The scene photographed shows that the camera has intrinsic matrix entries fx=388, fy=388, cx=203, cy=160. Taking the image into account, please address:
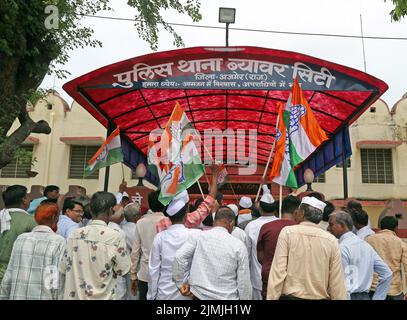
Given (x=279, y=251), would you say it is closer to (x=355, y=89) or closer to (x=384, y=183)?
(x=355, y=89)

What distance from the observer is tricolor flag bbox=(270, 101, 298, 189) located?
5699 mm

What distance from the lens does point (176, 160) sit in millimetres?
5496

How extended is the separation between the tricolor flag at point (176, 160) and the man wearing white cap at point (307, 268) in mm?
1678

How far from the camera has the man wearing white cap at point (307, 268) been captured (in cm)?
316

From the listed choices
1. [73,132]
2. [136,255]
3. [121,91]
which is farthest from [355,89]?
[73,132]

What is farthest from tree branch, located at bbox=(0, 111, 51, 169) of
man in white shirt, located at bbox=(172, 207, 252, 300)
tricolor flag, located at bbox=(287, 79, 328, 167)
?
tricolor flag, located at bbox=(287, 79, 328, 167)

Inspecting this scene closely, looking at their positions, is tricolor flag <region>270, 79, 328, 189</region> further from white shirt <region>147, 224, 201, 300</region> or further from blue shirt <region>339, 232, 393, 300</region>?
white shirt <region>147, 224, 201, 300</region>

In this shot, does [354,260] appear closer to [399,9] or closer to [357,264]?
[357,264]

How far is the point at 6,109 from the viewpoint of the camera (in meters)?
6.32

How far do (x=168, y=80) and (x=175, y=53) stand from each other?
0.55 meters

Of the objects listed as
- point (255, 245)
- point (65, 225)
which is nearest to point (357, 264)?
point (255, 245)

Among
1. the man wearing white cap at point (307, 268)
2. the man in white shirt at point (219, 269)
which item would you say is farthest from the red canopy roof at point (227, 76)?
the man wearing white cap at point (307, 268)

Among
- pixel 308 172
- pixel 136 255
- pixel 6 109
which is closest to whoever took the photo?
pixel 136 255

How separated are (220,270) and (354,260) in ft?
4.47
